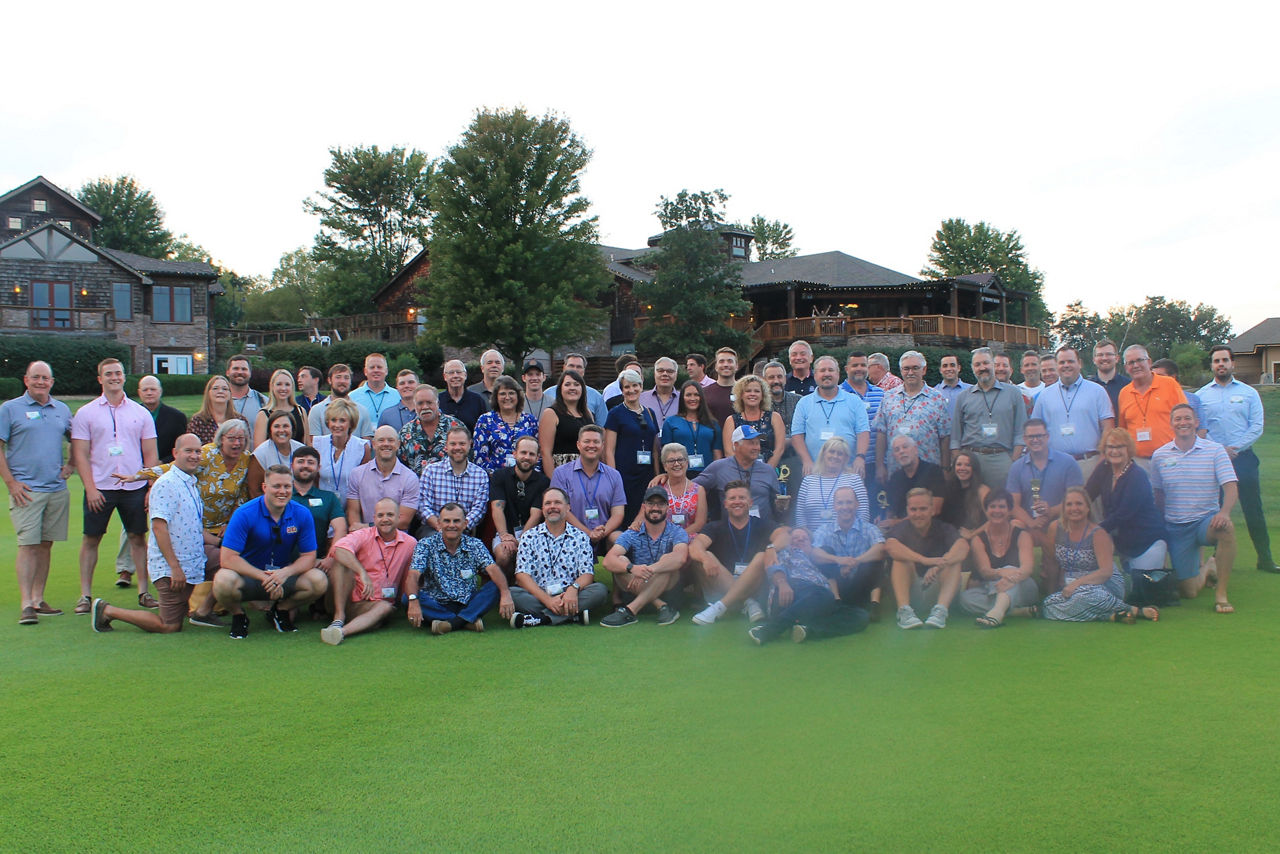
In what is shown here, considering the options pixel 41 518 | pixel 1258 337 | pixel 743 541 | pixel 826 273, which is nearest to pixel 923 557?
pixel 743 541

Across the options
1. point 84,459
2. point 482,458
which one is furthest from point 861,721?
point 84,459

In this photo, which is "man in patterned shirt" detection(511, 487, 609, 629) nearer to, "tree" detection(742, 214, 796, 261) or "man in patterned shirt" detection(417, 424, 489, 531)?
"man in patterned shirt" detection(417, 424, 489, 531)

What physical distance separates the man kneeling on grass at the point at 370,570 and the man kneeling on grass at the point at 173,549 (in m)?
0.94

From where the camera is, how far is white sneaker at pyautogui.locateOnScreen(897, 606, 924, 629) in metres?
6.19

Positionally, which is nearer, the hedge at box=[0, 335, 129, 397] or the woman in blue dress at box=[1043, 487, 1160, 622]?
the woman in blue dress at box=[1043, 487, 1160, 622]

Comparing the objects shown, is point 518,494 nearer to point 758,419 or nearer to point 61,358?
point 758,419

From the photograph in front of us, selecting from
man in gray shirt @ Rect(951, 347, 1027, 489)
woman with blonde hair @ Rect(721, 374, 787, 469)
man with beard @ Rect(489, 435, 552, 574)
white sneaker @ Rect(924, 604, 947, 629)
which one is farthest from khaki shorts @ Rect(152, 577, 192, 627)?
man in gray shirt @ Rect(951, 347, 1027, 489)

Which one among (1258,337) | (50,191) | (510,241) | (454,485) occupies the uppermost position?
(50,191)

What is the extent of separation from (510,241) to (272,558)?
25.5 meters

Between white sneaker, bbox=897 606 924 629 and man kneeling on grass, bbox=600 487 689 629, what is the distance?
1522 mm

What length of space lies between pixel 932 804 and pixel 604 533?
3.91 metres

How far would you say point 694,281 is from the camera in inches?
1282

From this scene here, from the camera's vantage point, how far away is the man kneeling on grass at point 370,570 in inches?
250

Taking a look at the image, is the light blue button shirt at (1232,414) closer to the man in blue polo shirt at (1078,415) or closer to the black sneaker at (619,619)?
the man in blue polo shirt at (1078,415)
